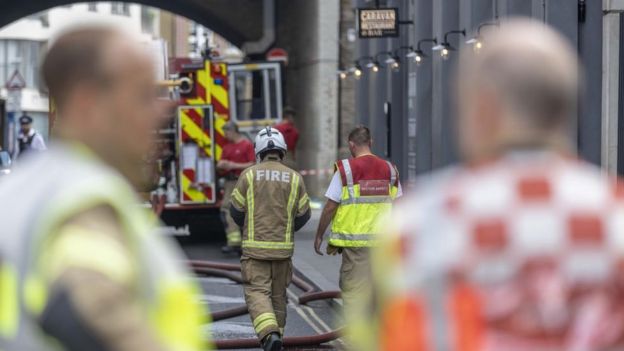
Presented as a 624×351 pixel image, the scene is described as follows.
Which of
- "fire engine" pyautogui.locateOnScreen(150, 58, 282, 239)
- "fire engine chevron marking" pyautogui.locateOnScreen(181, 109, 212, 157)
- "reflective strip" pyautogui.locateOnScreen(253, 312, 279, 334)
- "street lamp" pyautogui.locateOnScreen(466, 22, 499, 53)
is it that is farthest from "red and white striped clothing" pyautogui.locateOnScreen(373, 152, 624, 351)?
"fire engine chevron marking" pyautogui.locateOnScreen(181, 109, 212, 157)

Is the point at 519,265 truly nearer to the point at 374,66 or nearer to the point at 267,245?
the point at 267,245

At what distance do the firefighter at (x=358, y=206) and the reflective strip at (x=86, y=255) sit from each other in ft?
25.7

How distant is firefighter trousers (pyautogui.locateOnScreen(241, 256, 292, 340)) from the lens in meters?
10.6

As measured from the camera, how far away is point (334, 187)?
430 inches

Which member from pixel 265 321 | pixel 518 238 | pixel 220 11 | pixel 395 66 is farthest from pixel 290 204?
pixel 220 11

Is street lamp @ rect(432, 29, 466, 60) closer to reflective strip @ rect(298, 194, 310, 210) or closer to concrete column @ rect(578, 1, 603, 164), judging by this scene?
concrete column @ rect(578, 1, 603, 164)

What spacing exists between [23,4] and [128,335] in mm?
38782

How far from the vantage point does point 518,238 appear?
3.13 m

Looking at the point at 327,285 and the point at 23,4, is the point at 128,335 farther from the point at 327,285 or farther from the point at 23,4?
the point at 23,4

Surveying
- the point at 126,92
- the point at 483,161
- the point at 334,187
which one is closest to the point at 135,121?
the point at 126,92

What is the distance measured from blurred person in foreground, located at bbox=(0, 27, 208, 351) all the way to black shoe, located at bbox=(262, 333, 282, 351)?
7.21m

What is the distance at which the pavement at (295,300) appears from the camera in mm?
12938

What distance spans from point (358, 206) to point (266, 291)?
84 cm

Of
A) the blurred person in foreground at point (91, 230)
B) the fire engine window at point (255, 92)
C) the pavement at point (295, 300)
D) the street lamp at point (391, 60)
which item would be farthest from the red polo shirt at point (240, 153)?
the blurred person in foreground at point (91, 230)
